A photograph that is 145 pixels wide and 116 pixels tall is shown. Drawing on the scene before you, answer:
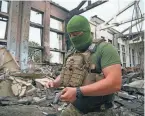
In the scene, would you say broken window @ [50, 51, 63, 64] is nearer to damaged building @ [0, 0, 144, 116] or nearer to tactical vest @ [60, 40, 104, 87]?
damaged building @ [0, 0, 144, 116]

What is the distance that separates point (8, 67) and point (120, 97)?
434 centimetres

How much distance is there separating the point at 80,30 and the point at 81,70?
32 centimetres

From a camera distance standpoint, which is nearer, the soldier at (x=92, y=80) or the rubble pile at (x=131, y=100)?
the soldier at (x=92, y=80)

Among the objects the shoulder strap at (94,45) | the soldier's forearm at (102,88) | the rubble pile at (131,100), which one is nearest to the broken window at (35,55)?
the rubble pile at (131,100)

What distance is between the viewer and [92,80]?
1.57 m

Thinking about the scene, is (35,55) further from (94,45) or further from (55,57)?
(94,45)

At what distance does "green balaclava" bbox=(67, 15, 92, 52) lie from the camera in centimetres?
163

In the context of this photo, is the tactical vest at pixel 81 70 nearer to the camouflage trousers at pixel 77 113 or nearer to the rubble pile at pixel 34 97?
the camouflage trousers at pixel 77 113

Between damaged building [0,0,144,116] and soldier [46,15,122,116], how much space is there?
0.42 meters

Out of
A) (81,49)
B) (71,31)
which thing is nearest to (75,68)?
A: (81,49)

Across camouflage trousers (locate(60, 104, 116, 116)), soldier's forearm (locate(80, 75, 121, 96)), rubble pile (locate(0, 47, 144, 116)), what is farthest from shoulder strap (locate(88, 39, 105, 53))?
rubble pile (locate(0, 47, 144, 116))

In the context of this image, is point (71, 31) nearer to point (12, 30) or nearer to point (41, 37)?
point (12, 30)

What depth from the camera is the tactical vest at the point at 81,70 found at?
1.59 m

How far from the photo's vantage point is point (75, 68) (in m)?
1.65
